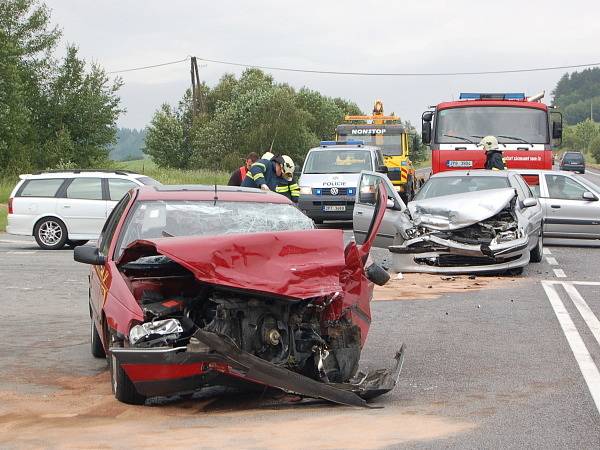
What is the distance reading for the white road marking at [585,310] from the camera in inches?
432

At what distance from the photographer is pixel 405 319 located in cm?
1200

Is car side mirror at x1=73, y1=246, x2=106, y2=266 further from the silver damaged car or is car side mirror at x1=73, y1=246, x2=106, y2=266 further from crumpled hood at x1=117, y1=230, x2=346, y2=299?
the silver damaged car

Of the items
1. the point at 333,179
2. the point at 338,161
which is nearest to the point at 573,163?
the point at 338,161

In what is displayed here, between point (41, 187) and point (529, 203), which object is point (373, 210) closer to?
point (529, 203)

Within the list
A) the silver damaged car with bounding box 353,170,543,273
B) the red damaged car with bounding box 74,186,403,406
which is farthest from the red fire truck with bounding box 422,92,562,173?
the red damaged car with bounding box 74,186,403,406

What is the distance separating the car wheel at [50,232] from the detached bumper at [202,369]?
15.8 m

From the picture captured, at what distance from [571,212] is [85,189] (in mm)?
9787

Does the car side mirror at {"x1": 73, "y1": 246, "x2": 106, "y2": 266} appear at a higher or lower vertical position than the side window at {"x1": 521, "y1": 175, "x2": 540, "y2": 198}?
higher

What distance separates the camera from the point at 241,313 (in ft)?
23.6

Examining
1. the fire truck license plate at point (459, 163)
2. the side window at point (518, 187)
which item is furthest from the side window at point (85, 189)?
the side window at point (518, 187)

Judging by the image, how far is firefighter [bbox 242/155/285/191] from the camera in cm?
1694

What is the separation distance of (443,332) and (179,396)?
388 centimetres

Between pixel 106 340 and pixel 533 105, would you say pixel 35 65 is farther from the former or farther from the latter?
pixel 106 340

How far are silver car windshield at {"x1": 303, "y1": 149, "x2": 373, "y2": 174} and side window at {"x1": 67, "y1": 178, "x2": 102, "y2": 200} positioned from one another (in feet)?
24.3
